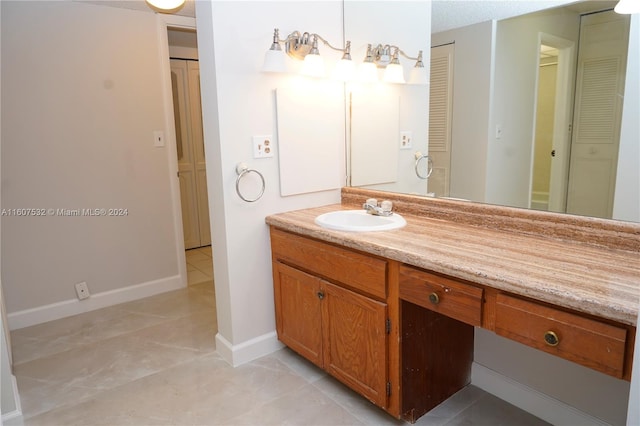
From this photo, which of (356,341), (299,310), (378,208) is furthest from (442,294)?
(299,310)

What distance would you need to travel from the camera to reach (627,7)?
1.40 metres

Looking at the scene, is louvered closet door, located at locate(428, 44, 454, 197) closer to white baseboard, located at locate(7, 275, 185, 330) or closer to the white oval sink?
the white oval sink

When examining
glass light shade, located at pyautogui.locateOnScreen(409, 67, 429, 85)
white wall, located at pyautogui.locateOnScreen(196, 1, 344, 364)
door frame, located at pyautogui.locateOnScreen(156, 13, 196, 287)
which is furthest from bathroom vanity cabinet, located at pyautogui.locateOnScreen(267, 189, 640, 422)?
door frame, located at pyautogui.locateOnScreen(156, 13, 196, 287)

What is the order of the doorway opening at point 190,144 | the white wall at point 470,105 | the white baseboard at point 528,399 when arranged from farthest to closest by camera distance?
1. the doorway opening at point 190,144
2. the white wall at point 470,105
3. the white baseboard at point 528,399

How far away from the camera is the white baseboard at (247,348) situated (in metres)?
2.24

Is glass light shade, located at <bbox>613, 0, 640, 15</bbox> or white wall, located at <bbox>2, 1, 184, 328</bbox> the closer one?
glass light shade, located at <bbox>613, 0, 640, 15</bbox>

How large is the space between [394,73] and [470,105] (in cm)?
52

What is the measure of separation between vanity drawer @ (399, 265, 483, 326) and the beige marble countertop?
1.6 inches

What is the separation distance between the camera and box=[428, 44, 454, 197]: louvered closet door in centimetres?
199

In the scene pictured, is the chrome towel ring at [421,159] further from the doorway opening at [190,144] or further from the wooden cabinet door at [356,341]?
the doorway opening at [190,144]

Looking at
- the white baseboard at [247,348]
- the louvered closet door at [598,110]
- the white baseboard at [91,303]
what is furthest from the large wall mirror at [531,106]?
the white baseboard at [91,303]

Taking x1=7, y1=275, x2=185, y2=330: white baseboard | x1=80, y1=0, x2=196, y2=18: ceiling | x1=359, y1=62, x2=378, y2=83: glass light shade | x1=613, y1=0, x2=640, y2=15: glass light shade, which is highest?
x1=80, y1=0, x2=196, y2=18: ceiling

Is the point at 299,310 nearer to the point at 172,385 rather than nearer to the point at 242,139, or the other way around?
the point at 172,385

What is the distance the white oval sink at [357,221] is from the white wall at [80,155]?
1.68m
